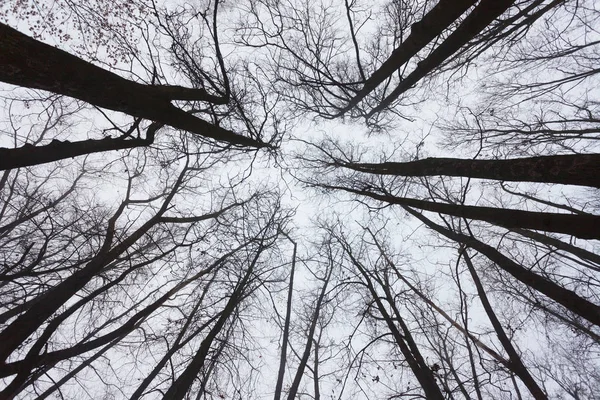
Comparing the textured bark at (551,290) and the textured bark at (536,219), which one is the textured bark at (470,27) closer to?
the textured bark at (536,219)

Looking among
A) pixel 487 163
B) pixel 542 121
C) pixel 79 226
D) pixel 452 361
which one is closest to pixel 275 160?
pixel 487 163

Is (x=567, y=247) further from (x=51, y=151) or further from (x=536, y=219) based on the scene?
(x=51, y=151)

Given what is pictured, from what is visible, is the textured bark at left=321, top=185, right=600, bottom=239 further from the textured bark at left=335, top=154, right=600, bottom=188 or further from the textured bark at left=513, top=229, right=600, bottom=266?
the textured bark at left=513, top=229, right=600, bottom=266

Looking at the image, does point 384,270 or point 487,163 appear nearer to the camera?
point 487,163

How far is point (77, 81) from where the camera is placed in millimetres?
2254

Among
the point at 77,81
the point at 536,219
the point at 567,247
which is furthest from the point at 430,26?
the point at 567,247

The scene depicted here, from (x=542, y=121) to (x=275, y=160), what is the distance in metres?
6.90

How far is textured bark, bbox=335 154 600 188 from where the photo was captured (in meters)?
2.35

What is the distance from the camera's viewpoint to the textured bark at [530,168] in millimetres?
2355

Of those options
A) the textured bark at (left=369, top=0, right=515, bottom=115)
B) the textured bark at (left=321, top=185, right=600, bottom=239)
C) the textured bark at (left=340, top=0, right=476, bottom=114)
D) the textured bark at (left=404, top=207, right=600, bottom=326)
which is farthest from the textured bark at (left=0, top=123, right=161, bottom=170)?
the textured bark at (left=404, top=207, right=600, bottom=326)

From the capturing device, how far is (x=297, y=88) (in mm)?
7578

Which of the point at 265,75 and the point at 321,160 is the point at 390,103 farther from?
the point at 265,75

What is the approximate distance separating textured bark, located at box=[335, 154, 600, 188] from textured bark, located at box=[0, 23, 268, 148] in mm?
3779

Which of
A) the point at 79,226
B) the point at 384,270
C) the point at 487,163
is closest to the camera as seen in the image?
the point at 487,163
